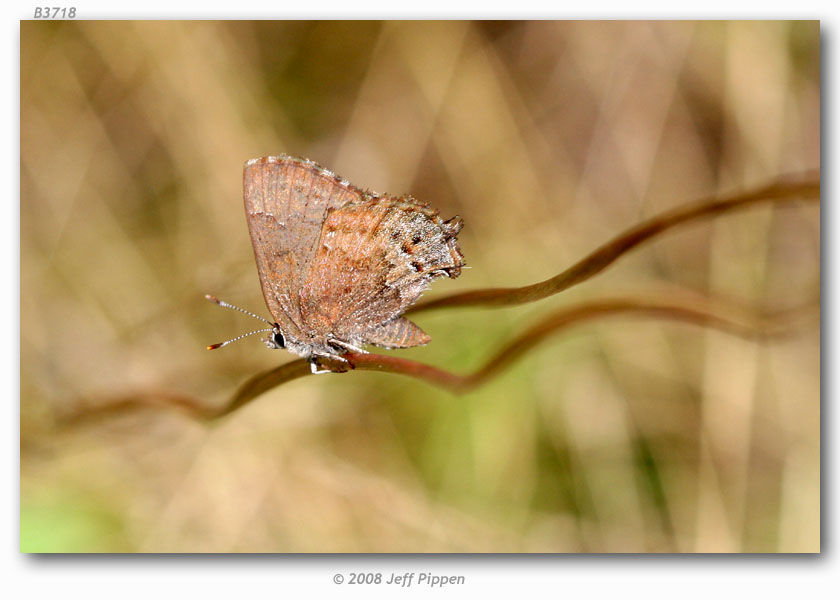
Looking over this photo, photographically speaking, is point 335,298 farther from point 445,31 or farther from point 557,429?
point 445,31

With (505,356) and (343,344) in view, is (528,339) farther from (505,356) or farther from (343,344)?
(343,344)

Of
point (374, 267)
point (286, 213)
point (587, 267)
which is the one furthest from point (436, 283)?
point (587, 267)

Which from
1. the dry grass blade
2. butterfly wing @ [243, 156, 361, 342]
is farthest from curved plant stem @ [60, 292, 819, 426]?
butterfly wing @ [243, 156, 361, 342]

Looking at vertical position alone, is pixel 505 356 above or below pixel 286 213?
below

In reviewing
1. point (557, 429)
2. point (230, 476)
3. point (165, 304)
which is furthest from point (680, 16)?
point (230, 476)

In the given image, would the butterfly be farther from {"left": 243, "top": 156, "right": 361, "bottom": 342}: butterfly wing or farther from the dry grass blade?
the dry grass blade

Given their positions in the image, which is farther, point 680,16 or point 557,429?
point 557,429

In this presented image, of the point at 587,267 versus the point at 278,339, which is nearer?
the point at 587,267
